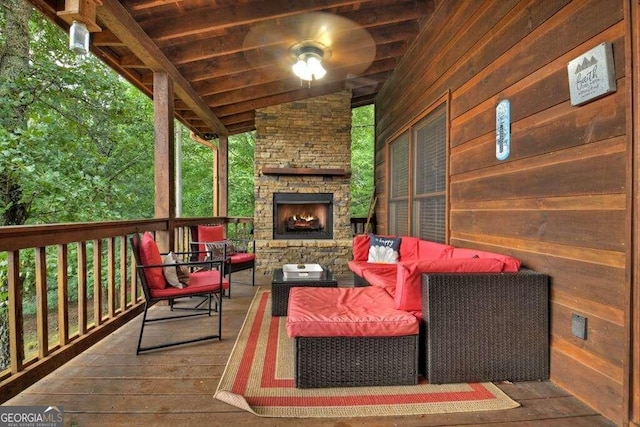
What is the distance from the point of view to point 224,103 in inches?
185

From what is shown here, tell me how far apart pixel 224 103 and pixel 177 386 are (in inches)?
158

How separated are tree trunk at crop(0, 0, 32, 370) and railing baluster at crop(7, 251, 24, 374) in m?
3.39

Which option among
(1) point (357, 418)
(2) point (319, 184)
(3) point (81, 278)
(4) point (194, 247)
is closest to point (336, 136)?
(2) point (319, 184)

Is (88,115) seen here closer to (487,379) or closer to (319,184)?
(319,184)

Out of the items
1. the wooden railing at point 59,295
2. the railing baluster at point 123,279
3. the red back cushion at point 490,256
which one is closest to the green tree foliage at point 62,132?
the wooden railing at point 59,295

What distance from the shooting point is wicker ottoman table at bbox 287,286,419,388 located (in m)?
1.68

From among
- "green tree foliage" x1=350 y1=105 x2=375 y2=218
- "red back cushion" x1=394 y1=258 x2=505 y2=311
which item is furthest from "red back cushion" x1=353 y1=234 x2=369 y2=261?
"green tree foliage" x1=350 y1=105 x2=375 y2=218

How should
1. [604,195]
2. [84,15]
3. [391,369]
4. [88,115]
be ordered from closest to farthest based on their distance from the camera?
[604,195] → [391,369] → [84,15] → [88,115]

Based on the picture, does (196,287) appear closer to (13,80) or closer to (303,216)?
(303,216)

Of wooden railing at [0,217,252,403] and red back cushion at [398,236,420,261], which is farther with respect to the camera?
red back cushion at [398,236,420,261]

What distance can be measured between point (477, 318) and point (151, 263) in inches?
88.2

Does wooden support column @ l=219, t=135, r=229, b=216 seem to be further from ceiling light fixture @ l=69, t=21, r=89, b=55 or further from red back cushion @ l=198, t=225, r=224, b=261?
ceiling light fixture @ l=69, t=21, r=89, b=55

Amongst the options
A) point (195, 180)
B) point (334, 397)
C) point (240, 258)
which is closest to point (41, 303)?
point (334, 397)

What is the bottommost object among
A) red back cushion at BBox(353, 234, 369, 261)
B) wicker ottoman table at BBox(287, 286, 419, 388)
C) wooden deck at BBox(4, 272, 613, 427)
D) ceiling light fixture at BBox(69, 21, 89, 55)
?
wooden deck at BBox(4, 272, 613, 427)
